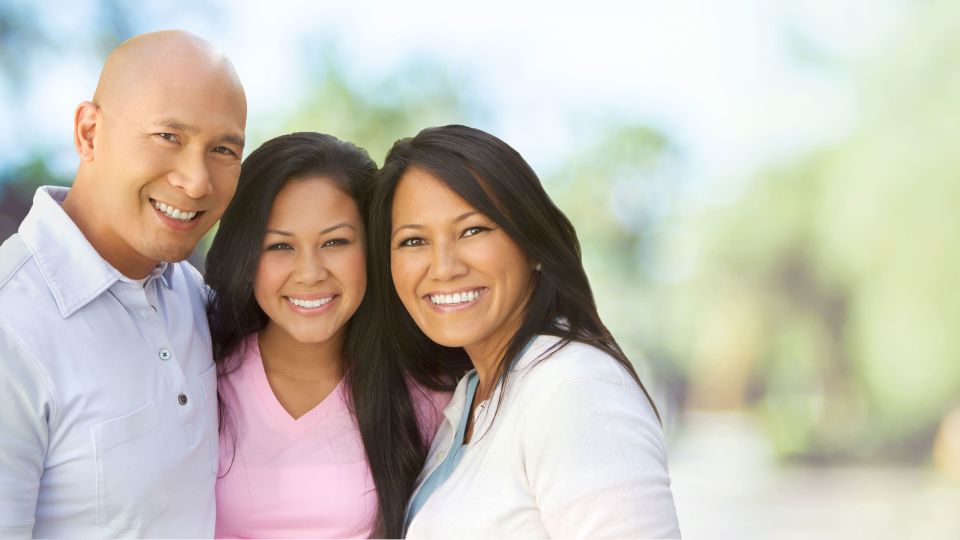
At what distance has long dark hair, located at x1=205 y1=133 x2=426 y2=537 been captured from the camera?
6.68 ft

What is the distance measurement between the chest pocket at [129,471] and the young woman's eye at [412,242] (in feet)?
1.83

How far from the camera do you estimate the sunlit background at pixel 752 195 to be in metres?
6.86

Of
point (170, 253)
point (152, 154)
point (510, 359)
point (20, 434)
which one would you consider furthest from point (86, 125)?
point (510, 359)

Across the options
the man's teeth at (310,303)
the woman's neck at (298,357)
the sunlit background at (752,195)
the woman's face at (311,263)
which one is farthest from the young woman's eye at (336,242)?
the sunlit background at (752,195)

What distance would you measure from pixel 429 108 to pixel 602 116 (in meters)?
1.26

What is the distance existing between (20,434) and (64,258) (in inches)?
12.5

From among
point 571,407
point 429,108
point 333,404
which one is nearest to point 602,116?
point 429,108

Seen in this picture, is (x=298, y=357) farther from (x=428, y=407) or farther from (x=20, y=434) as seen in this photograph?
(x=20, y=434)

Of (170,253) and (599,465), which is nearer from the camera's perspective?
(599,465)

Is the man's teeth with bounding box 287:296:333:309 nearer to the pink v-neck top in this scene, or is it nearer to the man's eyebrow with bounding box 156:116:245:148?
the pink v-neck top

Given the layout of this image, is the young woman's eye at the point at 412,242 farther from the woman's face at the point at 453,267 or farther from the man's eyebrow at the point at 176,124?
the man's eyebrow at the point at 176,124

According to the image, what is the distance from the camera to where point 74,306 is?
163cm

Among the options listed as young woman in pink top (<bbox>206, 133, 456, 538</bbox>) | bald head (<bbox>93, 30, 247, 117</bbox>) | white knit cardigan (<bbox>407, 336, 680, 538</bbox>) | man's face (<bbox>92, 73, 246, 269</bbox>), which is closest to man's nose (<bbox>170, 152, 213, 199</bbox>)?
man's face (<bbox>92, 73, 246, 269</bbox>)

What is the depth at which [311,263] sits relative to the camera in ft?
6.56
